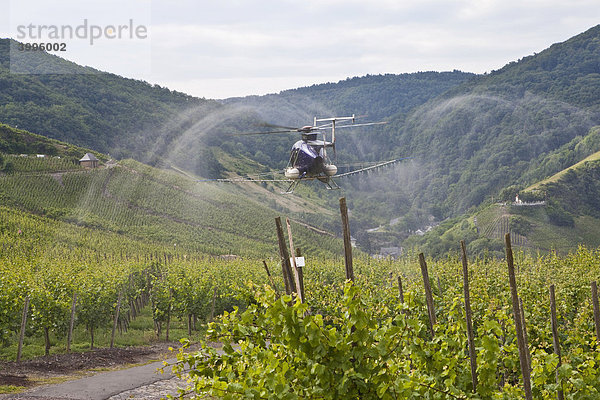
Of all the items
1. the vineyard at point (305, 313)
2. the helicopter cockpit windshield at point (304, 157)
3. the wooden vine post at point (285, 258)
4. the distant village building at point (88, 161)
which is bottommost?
the vineyard at point (305, 313)

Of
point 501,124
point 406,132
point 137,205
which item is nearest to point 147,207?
point 137,205

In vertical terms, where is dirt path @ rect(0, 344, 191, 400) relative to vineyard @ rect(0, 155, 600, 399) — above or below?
below

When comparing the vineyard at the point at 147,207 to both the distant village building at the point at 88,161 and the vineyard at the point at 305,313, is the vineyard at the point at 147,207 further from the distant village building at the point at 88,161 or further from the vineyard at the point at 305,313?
the distant village building at the point at 88,161

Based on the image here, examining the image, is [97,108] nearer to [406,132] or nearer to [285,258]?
[406,132]

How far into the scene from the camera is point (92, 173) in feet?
253

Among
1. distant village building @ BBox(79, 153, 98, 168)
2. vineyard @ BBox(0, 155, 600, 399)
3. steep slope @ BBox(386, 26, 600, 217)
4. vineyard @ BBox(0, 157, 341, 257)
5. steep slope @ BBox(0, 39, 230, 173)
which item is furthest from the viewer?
steep slope @ BBox(386, 26, 600, 217)

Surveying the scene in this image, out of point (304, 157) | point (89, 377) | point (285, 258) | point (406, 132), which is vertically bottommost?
point (89, 377)

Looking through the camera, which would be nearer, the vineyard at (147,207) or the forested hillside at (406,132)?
the vineyard at (147,207)

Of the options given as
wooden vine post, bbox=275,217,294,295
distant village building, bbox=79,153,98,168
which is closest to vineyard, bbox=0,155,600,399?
→ wooden vine post, bbox=275,217,294,295

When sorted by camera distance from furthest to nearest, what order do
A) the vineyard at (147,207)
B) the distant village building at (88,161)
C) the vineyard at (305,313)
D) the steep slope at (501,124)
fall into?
the steep slope at (501,124) < the distant village building at (88,161) < the vineyard at (147,207) < the vineyard at (305,313)

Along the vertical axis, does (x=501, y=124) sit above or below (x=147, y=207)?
above

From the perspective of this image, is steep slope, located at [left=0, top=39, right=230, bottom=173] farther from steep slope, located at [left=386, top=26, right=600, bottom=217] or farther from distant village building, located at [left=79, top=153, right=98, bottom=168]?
steep slope, located at [left=386, top=26, right=600, bottom=217]

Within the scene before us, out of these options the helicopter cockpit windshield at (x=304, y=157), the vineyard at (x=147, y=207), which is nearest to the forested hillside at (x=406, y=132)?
the vineyard at (x=147, y=207)

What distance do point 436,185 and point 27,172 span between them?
10497 cm
